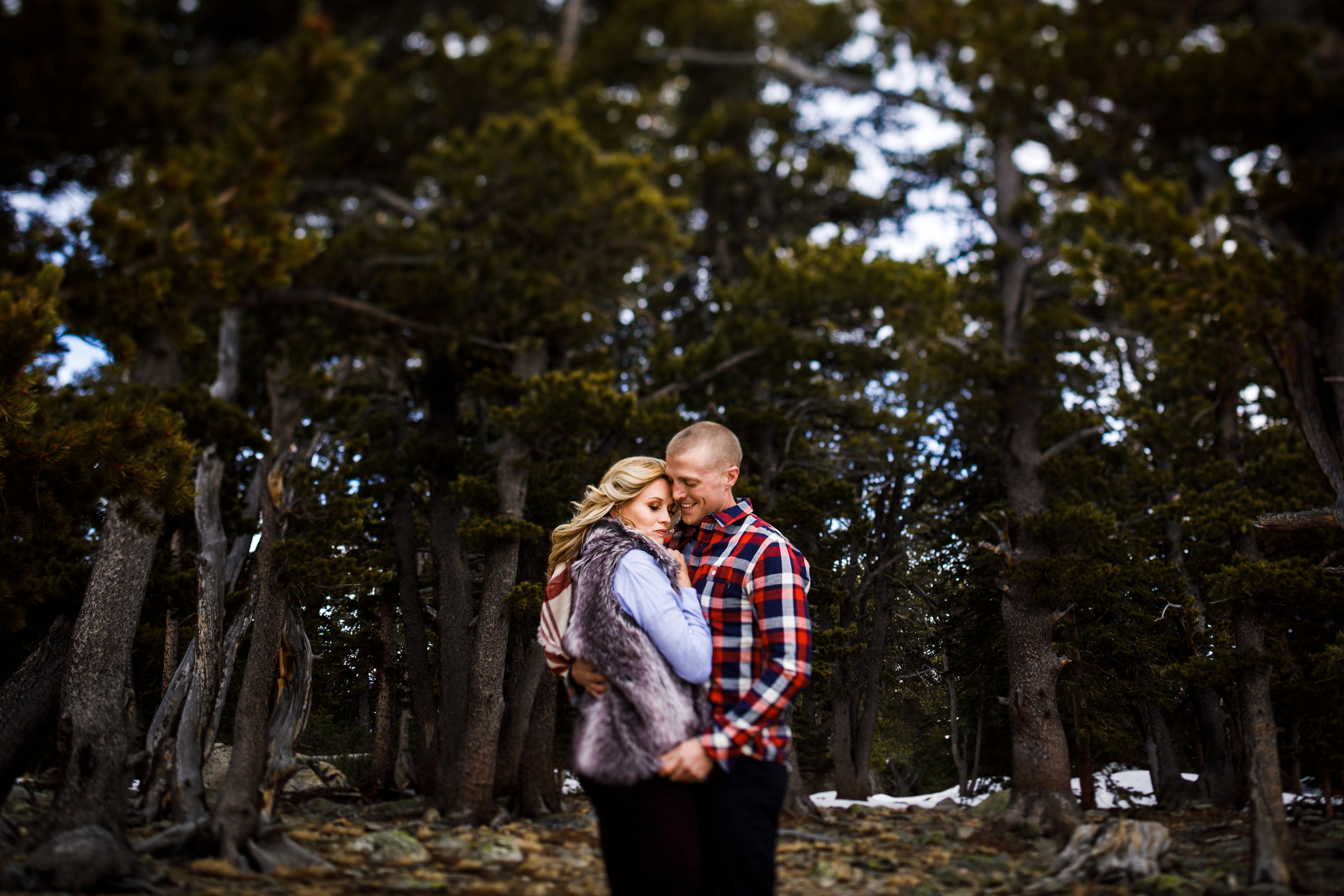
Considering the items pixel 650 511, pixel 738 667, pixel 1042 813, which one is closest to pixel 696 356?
pixel 1042 813

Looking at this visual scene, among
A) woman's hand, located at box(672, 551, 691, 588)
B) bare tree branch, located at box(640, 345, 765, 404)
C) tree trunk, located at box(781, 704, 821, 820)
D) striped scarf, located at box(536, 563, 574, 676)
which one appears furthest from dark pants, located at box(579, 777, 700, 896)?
bare tree branch, located at box(640, 345, 765, 404)

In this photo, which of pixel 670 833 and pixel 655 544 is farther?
pixel 655 544

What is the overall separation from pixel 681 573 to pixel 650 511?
0.94 ft

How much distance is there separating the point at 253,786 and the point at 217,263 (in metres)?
3.95

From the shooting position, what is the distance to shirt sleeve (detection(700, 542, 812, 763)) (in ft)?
8.64

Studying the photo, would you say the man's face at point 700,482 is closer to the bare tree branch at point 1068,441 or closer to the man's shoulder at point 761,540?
the man's shoulder at point 761,540

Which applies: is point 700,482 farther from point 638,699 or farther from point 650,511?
point 638,699

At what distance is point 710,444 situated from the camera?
10.7ft

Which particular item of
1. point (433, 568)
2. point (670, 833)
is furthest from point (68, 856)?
point (433, 568)

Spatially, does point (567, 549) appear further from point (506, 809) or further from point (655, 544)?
point (506, 809)

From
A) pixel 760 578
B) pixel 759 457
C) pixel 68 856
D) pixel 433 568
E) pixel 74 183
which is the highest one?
pixel 74 183

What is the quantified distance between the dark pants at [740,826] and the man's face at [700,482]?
98cm

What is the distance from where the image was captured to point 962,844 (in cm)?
718

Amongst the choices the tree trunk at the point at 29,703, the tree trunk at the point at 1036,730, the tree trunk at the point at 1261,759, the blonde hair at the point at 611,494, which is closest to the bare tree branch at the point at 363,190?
the tree trunk at the point at 29,703
